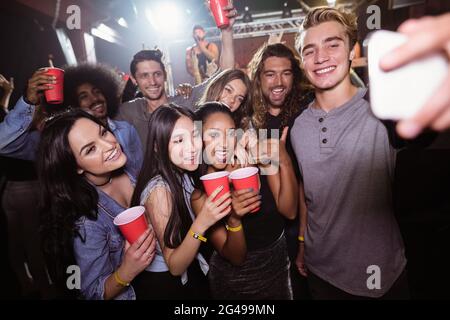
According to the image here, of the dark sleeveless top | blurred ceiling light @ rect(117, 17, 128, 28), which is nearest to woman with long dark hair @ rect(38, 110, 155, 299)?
the dark sleeveless top

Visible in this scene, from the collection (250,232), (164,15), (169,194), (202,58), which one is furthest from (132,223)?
(164,15)

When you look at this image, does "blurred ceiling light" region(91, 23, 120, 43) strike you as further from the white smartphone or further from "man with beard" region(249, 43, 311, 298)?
the white smartphone

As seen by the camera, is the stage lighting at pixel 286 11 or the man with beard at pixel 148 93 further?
the stage lighting at pixel 286 11

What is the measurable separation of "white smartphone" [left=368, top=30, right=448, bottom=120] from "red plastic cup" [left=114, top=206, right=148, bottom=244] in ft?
3.74

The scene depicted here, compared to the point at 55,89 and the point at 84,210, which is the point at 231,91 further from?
the point at 84,210

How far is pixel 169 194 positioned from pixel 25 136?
1353 millimetres

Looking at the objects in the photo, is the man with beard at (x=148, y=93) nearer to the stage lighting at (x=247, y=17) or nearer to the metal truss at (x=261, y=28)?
the metal truss at (x=261, y=28)

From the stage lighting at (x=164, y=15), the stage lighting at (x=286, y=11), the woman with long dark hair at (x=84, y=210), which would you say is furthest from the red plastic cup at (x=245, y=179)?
the stage lighting at (x=286, y=11)

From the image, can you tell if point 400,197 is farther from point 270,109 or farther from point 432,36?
point 432,36

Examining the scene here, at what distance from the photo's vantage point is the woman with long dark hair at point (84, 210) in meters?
1.43

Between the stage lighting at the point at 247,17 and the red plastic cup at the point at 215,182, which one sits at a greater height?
the stage lighting at the point at 247,17

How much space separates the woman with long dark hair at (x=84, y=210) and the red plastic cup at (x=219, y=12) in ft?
3.93

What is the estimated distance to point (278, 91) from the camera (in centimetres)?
225

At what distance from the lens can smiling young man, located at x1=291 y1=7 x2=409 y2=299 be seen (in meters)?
1.39
